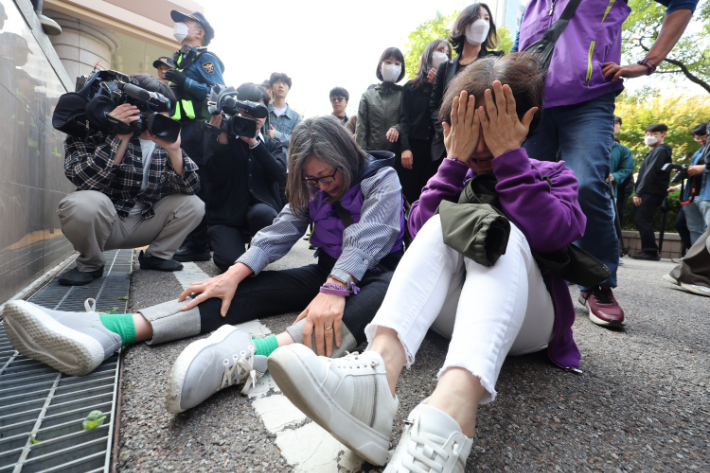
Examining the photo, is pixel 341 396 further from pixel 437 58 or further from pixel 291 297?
pixel 437 58

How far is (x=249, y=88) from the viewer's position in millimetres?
2789

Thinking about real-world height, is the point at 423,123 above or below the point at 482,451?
above

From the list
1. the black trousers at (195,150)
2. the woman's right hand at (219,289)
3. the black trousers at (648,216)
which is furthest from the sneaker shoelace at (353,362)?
the black trousers at (648,216)

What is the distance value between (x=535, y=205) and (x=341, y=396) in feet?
2.42

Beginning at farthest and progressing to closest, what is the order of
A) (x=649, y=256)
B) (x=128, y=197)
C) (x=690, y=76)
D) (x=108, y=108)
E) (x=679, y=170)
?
1. (x=690, y=76)
2. (x=649, y=256)
3. (x=679, y=170)
4. (x=128, y=197)
5. (x=108, y=108)

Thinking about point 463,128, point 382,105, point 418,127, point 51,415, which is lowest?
point 51,415

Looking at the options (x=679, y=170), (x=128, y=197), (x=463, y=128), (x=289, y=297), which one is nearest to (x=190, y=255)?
(x=128, y=197)

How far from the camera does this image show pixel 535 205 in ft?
3.35

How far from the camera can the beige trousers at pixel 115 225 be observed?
2252 mm

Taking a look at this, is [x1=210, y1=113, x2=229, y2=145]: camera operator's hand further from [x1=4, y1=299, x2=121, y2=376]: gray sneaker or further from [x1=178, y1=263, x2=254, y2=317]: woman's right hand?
[x1=4, y1=299, x2=121, y2=376]: gray sneaker

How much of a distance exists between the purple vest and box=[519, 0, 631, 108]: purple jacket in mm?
992

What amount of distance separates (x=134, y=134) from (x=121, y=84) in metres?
0.32

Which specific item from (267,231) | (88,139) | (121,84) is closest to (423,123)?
(267,231)

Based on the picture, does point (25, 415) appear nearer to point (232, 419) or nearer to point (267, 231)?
point (232, 419)
